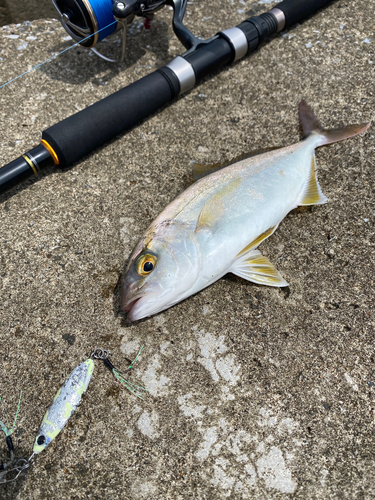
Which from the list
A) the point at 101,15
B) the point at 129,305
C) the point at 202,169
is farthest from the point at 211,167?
the point at 101,15

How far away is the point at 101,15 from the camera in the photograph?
8.27ft

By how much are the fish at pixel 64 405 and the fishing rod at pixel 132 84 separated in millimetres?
1268

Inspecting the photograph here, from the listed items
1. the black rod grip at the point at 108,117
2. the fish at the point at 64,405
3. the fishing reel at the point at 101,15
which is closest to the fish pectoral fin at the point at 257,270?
the fish at the point at 64,405

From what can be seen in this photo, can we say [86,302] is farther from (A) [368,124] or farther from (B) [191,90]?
(A) [368,124]

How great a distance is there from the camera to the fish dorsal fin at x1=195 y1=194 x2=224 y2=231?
79.6 inches

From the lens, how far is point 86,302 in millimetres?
2121

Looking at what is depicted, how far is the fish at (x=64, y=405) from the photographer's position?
178 centimetres

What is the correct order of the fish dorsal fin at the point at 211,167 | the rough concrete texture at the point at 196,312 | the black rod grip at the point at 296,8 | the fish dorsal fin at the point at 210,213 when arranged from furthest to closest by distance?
1. the black rod grip at the point at 296,8
2. the fish dorsal fin at the point at 211,167
3. the fish dorsal fin at the point at 210,213
4. the rough concrete texture at the point at 196,312

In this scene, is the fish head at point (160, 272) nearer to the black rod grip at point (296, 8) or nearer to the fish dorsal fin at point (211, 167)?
the fish dorsal fin at point (211, 167)

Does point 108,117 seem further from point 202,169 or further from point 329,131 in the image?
point 329,131

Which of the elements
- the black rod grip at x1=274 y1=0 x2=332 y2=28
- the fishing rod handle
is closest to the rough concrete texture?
the fishing rod handle

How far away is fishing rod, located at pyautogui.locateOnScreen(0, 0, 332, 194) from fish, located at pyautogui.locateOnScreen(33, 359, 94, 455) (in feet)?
4.16

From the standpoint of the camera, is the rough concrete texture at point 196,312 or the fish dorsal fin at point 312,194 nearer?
the rough concrete texture at point 196,312

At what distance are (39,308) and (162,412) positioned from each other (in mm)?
940
